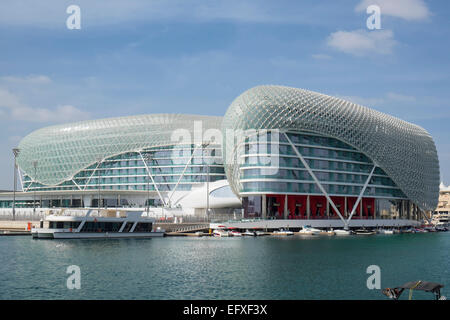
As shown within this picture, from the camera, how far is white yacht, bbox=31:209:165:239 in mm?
85750

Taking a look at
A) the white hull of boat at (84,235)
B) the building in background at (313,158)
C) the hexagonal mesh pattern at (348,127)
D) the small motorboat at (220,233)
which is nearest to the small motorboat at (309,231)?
the building in background at (313,158)

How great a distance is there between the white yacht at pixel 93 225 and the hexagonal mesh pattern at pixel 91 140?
193ft

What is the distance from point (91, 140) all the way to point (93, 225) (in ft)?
252

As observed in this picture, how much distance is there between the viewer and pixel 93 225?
288ft

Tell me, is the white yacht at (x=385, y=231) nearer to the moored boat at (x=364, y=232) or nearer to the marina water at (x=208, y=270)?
the moored boat at (x=364, y=232)

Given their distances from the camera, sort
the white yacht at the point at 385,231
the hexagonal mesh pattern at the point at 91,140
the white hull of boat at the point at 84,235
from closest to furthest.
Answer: the white hull of boat at the point at 84,235 → the white yacht at the point at 385,231 → the hexagonal mesh pattern at the point at 91,140

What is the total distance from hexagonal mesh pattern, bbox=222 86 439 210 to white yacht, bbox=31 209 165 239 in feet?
102

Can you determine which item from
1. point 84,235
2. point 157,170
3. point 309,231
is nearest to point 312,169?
point 309,231

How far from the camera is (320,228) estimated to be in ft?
400

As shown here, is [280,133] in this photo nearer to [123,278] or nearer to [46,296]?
[123,278]

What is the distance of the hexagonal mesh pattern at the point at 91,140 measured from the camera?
6053 inches

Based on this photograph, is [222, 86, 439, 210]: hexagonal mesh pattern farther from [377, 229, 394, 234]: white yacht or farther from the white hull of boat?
the white hull of boat
